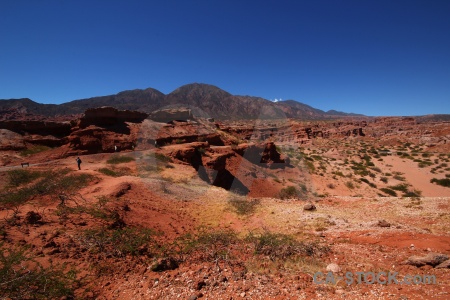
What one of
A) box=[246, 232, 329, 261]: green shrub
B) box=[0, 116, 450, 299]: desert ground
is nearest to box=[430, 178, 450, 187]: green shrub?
box=[0, 116, 450, 299]: desert ground

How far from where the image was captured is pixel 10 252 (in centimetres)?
456

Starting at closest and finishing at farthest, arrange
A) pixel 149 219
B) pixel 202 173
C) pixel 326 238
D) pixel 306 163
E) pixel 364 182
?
pixel 326 238 → pixel 149 219 → pixel 202 173 → pixel 364 182 → pixel 306 163

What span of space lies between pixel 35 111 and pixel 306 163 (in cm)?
11579

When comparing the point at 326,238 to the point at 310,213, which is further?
the point at 310,213

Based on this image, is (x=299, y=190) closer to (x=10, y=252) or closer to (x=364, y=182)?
(x=364, y=182)

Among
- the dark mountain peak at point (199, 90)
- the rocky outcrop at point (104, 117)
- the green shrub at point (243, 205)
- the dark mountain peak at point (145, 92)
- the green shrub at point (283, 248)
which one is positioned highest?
the dark mountain peak at point (199, 90)

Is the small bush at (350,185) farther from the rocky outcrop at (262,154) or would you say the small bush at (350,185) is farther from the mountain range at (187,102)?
the mountain range at (187,102)

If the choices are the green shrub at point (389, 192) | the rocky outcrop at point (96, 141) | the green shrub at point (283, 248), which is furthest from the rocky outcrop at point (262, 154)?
the green shrub at point (283, 248)

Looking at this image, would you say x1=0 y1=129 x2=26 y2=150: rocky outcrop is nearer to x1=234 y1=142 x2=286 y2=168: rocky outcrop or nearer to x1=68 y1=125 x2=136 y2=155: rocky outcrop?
x1=68 y1=125 x2=136 y2=155: rocky outcrop

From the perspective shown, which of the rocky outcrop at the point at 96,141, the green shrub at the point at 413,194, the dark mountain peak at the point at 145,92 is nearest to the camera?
the green shrub at the point at 413,194

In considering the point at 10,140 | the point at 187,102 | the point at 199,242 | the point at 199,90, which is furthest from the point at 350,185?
the point at 199,90

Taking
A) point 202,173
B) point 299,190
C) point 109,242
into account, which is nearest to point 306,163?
Result: point 299,190

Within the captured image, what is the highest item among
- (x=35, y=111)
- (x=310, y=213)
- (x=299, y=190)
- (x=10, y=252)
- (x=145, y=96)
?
(x=145, y=96)

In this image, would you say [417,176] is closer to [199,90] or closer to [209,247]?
[209,247]
